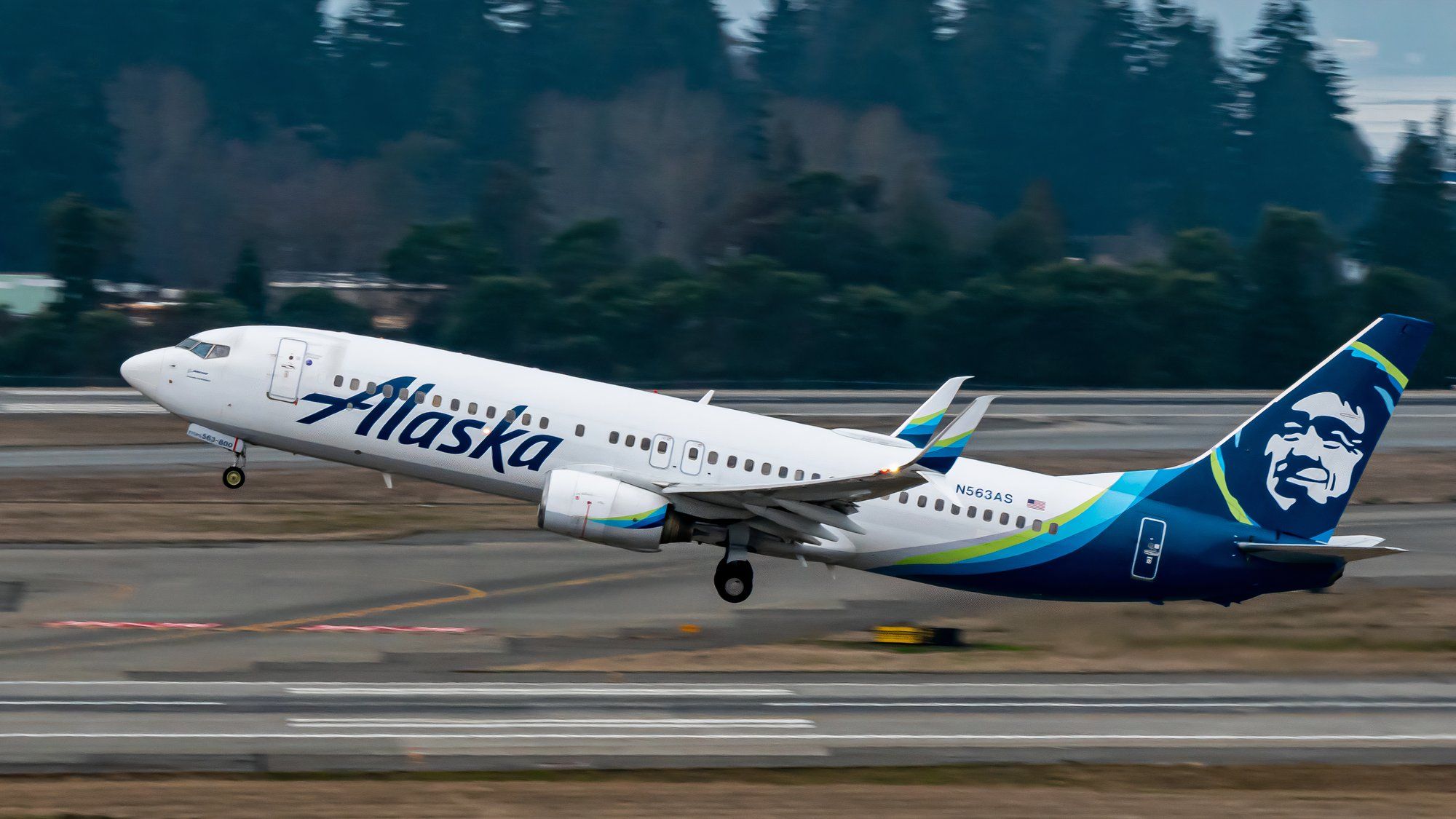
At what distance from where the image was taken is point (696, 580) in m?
42.4

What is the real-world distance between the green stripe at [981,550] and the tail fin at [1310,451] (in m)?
2.47

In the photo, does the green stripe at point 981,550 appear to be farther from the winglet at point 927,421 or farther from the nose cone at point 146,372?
the nose cone at point 146,372

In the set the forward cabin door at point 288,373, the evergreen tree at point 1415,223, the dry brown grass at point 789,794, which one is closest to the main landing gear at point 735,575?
the forward cabin door at point 288,373

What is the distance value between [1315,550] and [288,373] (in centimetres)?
2292

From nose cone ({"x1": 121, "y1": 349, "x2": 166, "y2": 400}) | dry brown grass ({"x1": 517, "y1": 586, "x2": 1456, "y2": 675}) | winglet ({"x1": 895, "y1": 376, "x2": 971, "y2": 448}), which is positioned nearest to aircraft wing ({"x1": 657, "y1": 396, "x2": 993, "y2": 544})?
winglet ({"x1": 895, "y1": 376, "x2": 971, "y2": 448})

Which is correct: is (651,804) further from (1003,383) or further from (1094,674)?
(1003,383)

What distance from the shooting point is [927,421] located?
37.2 m

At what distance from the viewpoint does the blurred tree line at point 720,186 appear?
104 meters

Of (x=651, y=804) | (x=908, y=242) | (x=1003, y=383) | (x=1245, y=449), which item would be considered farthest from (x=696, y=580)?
(x=908, y=242)

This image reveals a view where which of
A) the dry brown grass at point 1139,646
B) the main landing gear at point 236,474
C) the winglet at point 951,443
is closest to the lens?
the winglet at point 951,443

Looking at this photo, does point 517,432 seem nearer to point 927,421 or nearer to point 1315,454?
point 927,421

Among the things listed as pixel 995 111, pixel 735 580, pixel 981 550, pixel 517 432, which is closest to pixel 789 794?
pixel 735 580

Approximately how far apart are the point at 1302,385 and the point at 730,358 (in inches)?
2693

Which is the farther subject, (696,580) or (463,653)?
(696,580)
